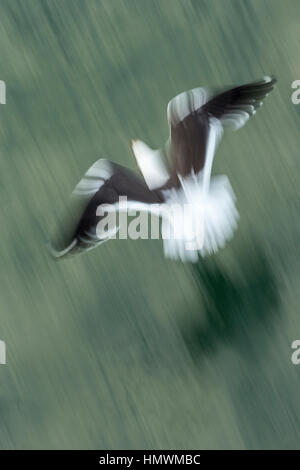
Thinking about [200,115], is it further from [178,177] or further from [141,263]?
[141,263]

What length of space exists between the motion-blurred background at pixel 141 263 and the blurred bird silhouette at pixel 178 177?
10 centimetres

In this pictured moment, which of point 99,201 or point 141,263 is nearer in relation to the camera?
point 99,201

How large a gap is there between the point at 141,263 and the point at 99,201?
0.21 metres

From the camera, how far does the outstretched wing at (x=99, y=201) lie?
1.13 metres

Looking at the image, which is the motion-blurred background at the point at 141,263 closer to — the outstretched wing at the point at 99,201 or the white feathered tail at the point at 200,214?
the white feathered tail at the point at 200,214

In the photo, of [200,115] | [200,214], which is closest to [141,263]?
[200,214]

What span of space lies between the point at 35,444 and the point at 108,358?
0.20 metres

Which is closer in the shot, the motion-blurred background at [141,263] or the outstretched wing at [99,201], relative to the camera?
the outstretched wing at [99,201]

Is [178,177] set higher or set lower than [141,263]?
higher

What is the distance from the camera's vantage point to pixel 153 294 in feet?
4.28

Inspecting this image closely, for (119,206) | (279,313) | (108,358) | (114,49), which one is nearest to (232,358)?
(279,313)

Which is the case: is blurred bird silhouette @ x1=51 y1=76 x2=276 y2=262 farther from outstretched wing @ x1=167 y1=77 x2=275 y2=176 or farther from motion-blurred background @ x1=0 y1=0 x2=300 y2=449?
motion-blurred background @ x1=0 y1=0 x2=300 y2=449

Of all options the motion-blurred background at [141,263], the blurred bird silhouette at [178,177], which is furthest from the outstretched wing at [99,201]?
the motion-blurred background at [141,263]

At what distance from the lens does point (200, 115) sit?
3.80 feet
